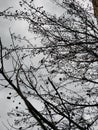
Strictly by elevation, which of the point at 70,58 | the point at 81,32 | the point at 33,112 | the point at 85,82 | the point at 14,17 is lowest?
the point at 33,112

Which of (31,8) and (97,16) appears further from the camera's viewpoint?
(97,16)

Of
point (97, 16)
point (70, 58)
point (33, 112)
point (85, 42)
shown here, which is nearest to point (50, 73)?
point (70, 58)

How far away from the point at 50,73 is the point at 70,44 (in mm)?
940

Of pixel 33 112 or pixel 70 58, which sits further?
pixel 70 58

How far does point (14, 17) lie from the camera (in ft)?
27.6

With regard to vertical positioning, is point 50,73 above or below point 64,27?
below

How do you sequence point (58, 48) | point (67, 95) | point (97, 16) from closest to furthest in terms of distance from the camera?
point (67, 95) → point (58, 48) → point (97, 16)

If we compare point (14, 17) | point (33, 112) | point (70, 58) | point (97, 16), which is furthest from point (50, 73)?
point (33, 112)

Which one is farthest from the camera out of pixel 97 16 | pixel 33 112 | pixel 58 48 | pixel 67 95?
pixel 97 16

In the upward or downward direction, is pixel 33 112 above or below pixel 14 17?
below

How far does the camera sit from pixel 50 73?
8.18m

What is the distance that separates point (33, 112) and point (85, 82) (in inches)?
191

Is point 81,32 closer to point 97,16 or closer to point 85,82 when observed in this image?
point 85,82

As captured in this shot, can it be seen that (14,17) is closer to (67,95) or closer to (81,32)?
(81,32)
